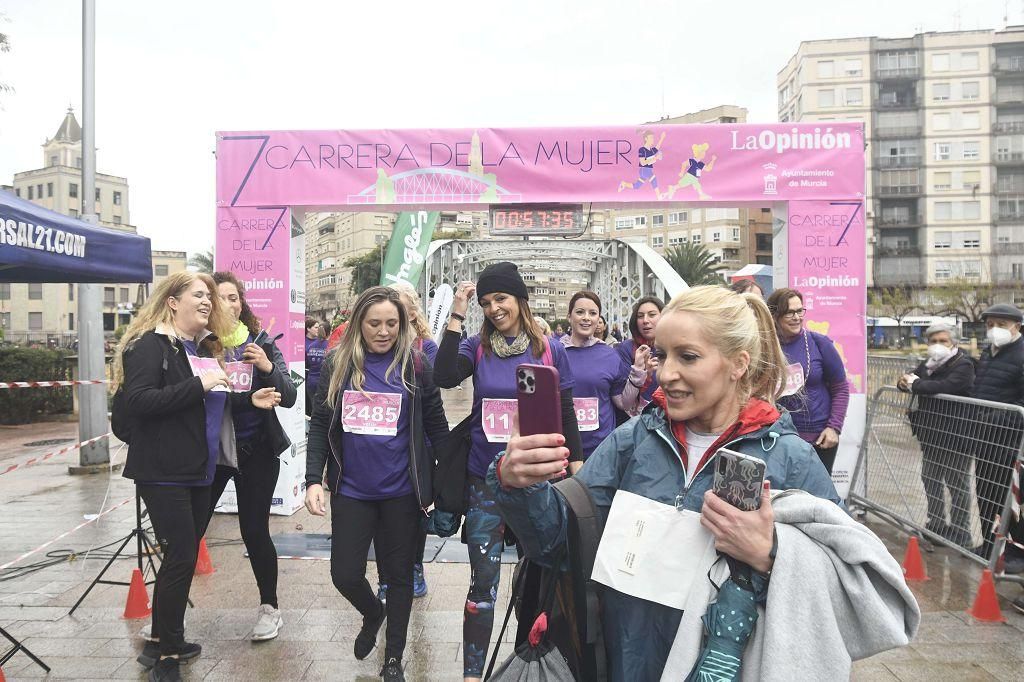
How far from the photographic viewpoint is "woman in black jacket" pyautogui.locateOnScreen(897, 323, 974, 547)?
5.92m

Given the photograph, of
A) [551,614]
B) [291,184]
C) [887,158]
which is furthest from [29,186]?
[551,614]

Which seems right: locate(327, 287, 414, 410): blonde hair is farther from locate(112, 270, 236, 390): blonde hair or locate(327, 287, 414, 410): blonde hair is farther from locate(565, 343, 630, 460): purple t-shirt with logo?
locate(565, 343, 630, 460): purple t-shirt with logo

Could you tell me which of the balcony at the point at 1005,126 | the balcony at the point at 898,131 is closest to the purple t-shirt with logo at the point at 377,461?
the balcony at the point at 898,131

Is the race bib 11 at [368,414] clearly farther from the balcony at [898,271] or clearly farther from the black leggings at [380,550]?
the balcony at [898,271]

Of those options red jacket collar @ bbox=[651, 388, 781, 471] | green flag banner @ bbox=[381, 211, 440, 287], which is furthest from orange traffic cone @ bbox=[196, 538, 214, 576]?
green flag banner @ bbox=[381, 211, 440, 287]

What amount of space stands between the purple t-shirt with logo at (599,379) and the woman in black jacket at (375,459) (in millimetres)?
1153

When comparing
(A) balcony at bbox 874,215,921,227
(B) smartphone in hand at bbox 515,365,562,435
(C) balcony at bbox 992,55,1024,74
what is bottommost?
(B) smartphone in hand at bbox 515,365,562,435

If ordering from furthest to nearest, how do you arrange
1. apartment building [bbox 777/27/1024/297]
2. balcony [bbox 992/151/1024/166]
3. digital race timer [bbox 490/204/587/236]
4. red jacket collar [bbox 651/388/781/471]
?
balcony [bbox 992/151/1024/166] < apartment building [bbox 777/27/1024/297] < digital race timer [bbox 490/204/587/236] < red jacket collar [bbox 651/388/781/471]

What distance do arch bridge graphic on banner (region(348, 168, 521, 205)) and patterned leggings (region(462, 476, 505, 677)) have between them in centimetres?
436

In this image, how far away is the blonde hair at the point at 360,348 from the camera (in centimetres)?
391

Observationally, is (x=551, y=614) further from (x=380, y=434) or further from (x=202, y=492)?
(x=202, y=492)

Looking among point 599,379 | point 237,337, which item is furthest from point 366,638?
point 599,379

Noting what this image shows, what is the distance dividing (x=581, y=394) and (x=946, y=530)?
140 inches

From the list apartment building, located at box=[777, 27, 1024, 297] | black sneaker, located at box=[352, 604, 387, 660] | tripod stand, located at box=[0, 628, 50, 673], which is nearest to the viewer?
tripod stand, located at box=[0, 628, 50, 673]
